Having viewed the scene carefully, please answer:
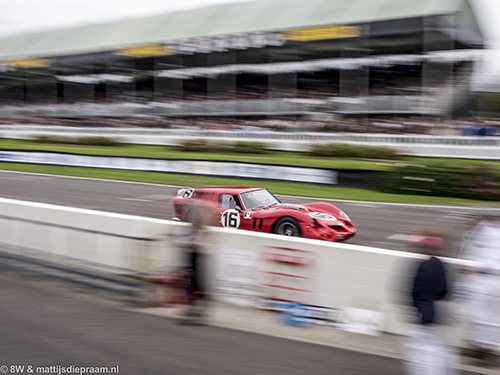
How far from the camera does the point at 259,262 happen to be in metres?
5.70

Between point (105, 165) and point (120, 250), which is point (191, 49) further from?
point (120, 250)

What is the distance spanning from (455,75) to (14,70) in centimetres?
4473

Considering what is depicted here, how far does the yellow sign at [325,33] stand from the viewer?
96.6 ft

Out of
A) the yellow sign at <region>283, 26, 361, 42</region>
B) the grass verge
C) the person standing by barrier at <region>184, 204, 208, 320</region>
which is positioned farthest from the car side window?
the yellow sign at <region>283, 26, 361, 42</region>

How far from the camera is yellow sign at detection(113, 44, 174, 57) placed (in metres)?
38.3

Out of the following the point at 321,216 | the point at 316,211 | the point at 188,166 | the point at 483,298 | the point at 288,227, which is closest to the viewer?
the point at 483,298

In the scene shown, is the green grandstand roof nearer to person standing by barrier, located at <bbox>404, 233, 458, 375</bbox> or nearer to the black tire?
the black tire

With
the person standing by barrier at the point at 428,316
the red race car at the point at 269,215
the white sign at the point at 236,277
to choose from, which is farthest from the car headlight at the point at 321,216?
the person standing by barrier at the point at 428,316

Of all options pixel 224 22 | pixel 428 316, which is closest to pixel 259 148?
pixel 224 22

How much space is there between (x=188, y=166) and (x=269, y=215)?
1158 centimetres

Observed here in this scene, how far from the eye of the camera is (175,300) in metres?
5.62

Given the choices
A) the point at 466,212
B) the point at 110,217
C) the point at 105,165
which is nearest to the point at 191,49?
the point at 105,165

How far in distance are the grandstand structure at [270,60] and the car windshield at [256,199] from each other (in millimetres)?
20412

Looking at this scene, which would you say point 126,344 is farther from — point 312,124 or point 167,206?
point 312,124
